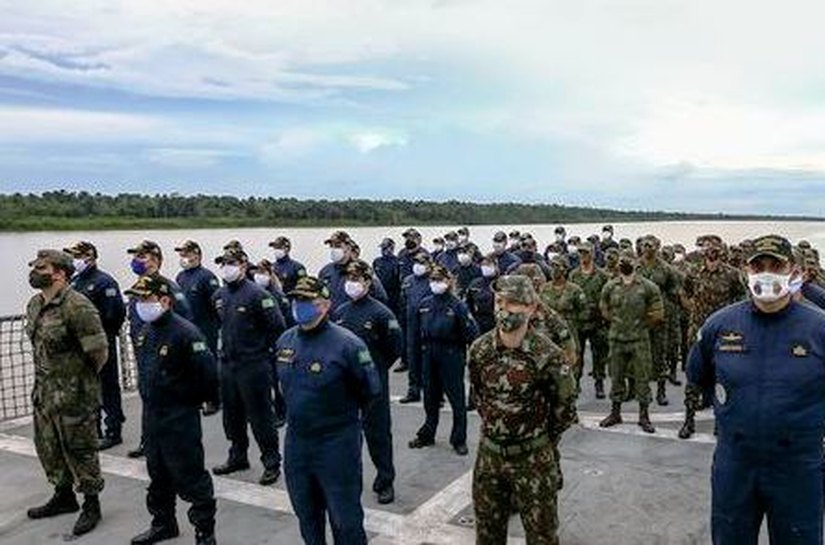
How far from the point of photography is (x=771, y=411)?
3.54m

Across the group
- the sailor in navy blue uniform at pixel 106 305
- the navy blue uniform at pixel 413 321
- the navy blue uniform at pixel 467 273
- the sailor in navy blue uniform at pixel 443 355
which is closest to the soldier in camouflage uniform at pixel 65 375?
the sailor in navy blue uniform at pixel 106 305

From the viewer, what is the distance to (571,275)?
11031mm

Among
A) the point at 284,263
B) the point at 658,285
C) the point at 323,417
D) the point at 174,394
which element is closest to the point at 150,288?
the point at 174,394

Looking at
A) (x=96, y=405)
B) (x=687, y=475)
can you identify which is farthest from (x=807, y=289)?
(x=96, y=405)

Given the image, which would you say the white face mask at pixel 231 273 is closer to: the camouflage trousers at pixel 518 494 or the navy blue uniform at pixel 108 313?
the navy blue uniform at pixel 108 313

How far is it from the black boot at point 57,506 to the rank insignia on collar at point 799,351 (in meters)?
5.28

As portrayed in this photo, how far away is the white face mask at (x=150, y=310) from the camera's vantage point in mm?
5305

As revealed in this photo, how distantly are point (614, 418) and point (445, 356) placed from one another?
2.04m

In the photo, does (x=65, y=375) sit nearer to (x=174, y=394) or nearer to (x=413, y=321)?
(x=174, y=394)

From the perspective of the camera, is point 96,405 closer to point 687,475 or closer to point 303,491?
point 303,491

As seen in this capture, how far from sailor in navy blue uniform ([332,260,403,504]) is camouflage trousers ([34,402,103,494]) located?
2.09 metres

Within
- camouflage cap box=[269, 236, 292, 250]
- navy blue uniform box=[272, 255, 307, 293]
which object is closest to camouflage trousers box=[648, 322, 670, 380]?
navy blue uniform box=[272, 255, 307, 293]

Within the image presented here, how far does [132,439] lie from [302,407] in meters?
4.54

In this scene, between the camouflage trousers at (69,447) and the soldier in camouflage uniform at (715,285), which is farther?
the soldier in camouflage uniform at (715,285)
